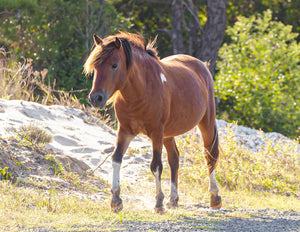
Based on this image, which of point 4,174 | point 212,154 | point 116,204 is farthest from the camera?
point 212,154

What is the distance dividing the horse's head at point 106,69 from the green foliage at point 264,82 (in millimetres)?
8866

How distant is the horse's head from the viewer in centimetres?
577

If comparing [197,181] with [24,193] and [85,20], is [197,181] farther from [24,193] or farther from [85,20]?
[85,20]

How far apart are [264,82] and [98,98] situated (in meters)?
9.46

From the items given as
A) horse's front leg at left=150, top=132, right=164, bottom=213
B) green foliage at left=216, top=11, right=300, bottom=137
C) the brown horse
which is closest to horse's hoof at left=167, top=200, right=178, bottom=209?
the brown horse

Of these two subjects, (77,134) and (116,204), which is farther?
(77,134)

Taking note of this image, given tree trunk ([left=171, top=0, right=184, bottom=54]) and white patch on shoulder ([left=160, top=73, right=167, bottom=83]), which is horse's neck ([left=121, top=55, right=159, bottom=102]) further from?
tree trunk ([left=171, top=0, right=184, bottom=54])

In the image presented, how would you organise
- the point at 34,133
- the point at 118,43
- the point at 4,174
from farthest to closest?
the point at 34,133 < the point at 4,174 < the point at 118,43

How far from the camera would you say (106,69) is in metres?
5.90

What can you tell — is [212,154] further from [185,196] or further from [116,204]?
[116,204]

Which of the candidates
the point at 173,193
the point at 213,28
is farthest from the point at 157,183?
the point at 213,28

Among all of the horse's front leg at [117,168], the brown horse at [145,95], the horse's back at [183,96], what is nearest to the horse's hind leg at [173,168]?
the brown horse at [145,95]

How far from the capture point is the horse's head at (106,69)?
227 inches

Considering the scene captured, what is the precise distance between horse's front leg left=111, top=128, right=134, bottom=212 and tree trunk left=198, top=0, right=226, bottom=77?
8.69 m
